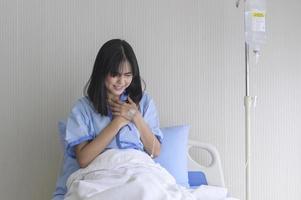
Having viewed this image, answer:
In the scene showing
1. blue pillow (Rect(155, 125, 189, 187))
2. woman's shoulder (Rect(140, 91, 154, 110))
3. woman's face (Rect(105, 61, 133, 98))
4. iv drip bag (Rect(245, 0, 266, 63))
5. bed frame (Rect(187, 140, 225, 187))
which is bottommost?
bed frame (Rect(187, 140, 225, 187))

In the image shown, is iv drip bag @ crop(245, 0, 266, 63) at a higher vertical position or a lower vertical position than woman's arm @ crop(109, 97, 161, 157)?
higher

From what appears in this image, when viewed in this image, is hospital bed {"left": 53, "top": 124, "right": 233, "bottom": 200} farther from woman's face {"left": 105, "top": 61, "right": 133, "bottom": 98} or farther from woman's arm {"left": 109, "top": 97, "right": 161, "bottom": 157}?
woman's face {"left": 105, "top": 61, "right": 133, "bottom": 98}

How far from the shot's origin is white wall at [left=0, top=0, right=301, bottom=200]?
6.55 ft

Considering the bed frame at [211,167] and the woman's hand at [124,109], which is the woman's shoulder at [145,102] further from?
the bed frame at [211,167]

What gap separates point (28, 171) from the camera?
201cm

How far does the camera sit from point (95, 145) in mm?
1536

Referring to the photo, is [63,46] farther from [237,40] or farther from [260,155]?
[260,155]

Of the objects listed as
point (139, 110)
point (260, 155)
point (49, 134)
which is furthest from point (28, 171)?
point (260, 155)

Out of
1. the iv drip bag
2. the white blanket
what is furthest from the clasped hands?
the iv drip bag

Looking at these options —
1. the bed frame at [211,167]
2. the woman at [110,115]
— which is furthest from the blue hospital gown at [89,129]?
the bed frame at [211,167]

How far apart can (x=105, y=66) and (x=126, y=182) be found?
0.49 metres

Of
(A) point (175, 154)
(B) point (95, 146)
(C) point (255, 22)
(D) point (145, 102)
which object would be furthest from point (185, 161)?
(C) point (255, 22)

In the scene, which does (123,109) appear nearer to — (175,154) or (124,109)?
(124,109)

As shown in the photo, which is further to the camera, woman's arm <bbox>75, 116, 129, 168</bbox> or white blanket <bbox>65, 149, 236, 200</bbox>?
woman's arm <bbox>75, 116, 129, 168</bbox>
